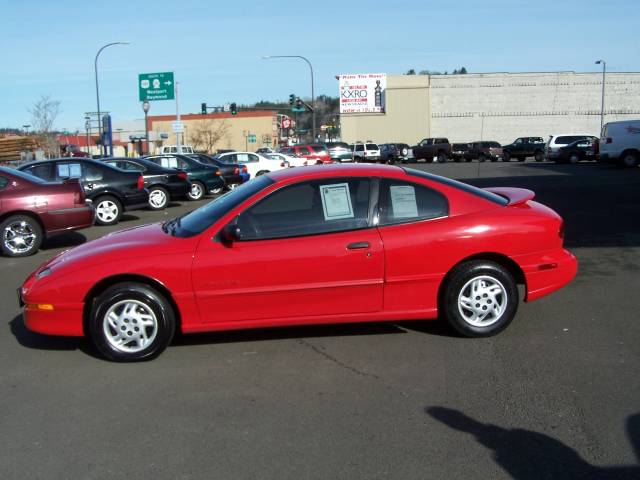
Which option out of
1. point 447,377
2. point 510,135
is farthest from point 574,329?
point 510,135

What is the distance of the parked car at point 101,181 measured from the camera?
45.2 feet

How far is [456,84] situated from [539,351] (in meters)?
66.2

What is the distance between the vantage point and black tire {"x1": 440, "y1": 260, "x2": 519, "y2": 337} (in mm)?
5387

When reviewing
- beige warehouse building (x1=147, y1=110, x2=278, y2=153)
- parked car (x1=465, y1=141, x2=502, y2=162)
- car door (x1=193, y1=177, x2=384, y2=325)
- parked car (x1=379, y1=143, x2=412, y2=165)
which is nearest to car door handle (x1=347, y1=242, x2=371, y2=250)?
car door (x1=193, y1=177, x2=384, y2=325)

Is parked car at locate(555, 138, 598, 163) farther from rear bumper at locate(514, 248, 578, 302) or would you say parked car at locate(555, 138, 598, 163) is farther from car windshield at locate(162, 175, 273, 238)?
car windshield at locate(162, 175, 273, 238)

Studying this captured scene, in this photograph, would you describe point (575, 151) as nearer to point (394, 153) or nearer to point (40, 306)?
point (394, 153)

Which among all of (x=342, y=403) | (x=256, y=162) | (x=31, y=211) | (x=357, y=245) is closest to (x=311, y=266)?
(x=357, y=245)

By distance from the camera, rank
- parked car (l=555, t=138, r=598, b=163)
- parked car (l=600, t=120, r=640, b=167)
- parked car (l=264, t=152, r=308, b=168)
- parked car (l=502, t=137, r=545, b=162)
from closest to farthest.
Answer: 1. parked car (l=264, t=152, r=308, b=168)
2. parked car (l=600, t=120, r=640, b=167)
3. parked car (l=555, t=138, r=598, b=163)
4. parked car (l=502, t=137, r=545, b=162)

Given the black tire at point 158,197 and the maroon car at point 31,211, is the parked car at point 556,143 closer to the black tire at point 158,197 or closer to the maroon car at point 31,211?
the black tire at point 158,197

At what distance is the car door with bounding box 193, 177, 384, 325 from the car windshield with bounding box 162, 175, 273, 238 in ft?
0.62

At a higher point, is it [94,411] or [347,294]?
[347,294]

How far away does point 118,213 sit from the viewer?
14.2 metres

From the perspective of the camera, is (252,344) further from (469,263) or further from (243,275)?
(469,263)

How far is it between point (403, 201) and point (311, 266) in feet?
3.21
